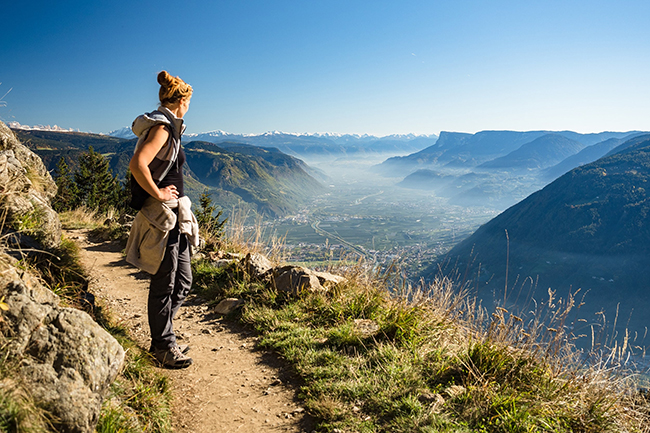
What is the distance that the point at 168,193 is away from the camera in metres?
3.19

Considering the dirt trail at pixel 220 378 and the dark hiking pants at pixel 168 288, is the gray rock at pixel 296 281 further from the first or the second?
the dark hiking pants at pixel 168 288

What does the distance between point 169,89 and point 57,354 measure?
2.40 metres

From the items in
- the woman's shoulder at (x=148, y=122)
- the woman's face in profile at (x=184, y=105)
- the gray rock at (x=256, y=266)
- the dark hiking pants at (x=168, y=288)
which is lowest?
the gray rock at (x=256, y=266)

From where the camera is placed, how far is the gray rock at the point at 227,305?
17.6 ft

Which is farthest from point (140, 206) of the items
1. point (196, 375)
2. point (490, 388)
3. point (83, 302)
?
point (490, 388)

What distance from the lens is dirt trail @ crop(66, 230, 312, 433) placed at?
2945 millimetres

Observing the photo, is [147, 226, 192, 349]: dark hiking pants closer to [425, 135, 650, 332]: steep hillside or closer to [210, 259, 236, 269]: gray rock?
[210, 259, 236, 269]: gray rock

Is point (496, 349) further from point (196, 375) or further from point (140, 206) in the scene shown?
point (140, 206)

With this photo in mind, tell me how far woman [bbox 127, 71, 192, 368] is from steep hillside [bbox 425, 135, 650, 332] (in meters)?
95.1

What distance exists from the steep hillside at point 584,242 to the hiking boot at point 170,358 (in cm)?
9495

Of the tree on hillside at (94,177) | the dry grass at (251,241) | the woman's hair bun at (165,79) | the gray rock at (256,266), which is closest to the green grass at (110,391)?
the woman's hair bun at (165,79)

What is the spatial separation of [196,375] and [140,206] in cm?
189

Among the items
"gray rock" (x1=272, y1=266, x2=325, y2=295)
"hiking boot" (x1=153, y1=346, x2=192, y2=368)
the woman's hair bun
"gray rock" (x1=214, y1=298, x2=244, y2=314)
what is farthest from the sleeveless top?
"gray rock" (x1=272, y1=266, x2=325, y2=295)

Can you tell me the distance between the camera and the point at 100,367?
2.18 meters
